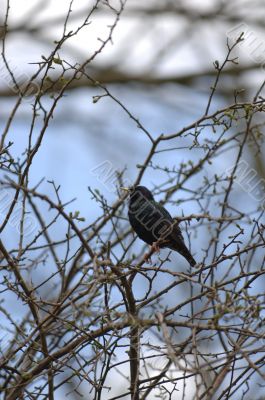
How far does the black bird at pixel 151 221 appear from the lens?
5.78 metres

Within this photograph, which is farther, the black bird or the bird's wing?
the bird's wing

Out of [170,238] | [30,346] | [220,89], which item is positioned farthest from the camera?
[220,89]

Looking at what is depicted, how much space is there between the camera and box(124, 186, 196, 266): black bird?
578 cm

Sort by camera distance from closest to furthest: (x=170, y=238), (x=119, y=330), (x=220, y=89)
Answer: (x=119, y=330) < (x=170, y=238) < (x=220, y=89)

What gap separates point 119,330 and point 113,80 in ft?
16.1

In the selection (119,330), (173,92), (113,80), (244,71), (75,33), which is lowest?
(119,330)

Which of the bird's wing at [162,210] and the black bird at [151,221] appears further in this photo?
the bird's wing at [162,210]

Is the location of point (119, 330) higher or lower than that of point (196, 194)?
lower

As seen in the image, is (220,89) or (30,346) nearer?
(30,346)

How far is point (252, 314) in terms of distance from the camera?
131 inches

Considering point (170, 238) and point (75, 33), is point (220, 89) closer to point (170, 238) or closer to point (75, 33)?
point (170, 238)

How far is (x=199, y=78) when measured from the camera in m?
8.29

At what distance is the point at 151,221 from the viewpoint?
605 centimetres

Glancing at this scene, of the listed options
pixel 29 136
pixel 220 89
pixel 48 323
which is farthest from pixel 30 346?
pixel 220 89
